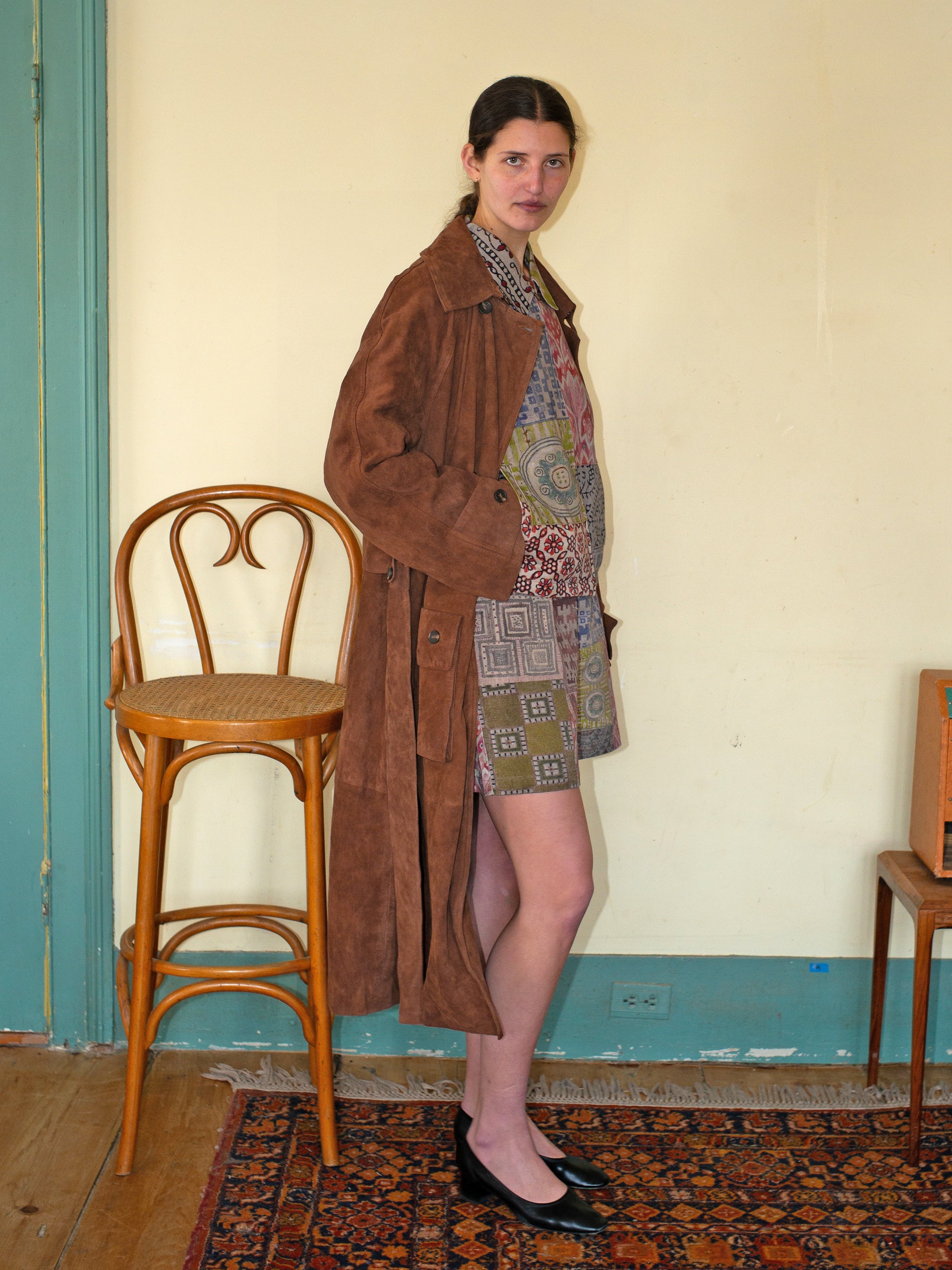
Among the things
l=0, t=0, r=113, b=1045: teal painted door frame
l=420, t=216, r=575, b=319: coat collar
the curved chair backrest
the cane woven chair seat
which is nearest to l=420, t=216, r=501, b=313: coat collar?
l=420, t=216, r=575, b=319: coat collar

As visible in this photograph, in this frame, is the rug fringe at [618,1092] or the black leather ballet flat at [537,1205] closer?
the black leather ballet flat at [537,1205]

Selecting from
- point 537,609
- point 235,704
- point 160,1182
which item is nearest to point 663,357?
point 537,609

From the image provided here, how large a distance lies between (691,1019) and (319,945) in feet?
2.89

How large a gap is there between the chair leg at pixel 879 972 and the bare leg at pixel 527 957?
779 mm

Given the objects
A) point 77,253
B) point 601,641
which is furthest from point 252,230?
point 601,641

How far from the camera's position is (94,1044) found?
2295mm

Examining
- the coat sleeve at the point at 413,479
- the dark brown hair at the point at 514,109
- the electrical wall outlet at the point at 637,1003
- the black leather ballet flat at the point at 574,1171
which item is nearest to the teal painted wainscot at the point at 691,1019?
the electrical wall outlet at the point at 637,1003

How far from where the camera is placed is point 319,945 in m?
1.90

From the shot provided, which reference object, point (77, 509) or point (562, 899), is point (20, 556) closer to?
point (77, 509)

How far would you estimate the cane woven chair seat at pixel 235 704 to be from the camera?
1.78 m

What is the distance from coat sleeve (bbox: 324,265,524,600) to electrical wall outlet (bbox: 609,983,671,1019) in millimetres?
1086

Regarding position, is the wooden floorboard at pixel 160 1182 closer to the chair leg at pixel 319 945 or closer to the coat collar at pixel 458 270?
the chair leg at pixel 319 945

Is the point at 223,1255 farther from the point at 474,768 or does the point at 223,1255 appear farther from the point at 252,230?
the point at 252,230

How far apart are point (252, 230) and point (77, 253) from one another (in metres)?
0.33
